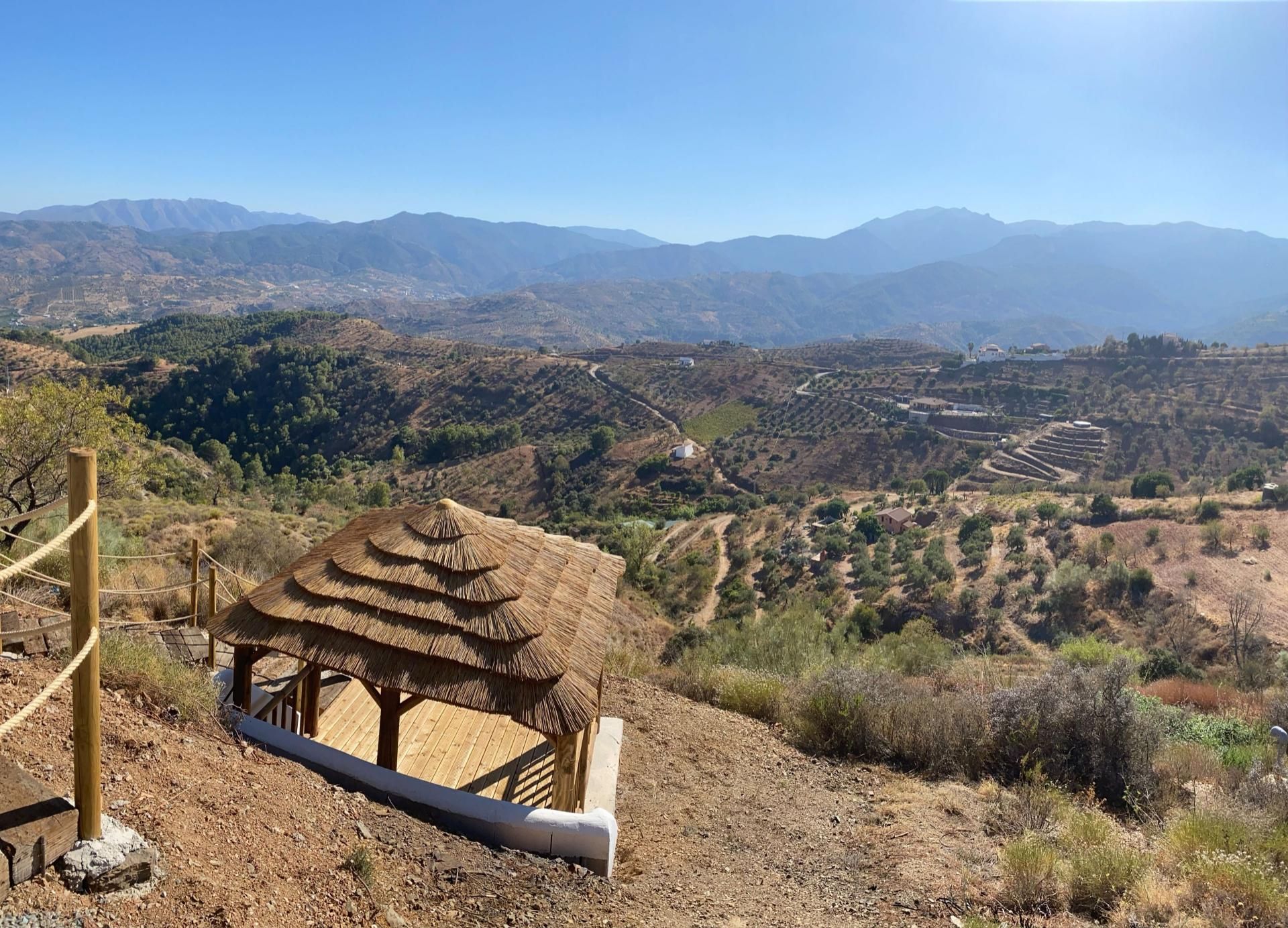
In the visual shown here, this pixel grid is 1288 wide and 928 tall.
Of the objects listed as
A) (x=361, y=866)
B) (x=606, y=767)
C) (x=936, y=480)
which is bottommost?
(x=936, y=480)

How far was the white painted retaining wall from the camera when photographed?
4992 millimetres

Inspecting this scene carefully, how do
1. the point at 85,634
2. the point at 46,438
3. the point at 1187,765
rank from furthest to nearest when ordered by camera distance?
the point at 46,438 < the point at 1187,765 < the point at 85,634

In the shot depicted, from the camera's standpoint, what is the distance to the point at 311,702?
6379 millimetres

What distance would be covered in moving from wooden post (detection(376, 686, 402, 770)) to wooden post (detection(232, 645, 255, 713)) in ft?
4.18

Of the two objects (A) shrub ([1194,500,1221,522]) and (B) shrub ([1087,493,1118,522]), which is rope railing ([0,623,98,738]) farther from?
(B) shrub ([1087,493,1118,522])

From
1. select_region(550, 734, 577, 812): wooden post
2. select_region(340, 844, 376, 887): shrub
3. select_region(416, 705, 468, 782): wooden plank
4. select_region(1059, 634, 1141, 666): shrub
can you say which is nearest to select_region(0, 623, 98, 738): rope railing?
select_region(340, 844, 376, 887): shrub

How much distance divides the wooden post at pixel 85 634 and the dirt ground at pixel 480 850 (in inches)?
12.4

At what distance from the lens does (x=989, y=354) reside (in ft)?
268

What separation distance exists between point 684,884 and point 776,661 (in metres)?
7.06

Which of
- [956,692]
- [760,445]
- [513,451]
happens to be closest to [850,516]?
[760,445]

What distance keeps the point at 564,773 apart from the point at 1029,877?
330cm

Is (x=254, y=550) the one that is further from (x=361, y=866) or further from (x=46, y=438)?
(x=361, y=866)

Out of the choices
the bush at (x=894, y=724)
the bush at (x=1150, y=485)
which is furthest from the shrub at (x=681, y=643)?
the bush at (x=1150, y=485)

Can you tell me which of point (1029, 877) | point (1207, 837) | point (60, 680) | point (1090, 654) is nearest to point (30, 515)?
point (60, 680)
